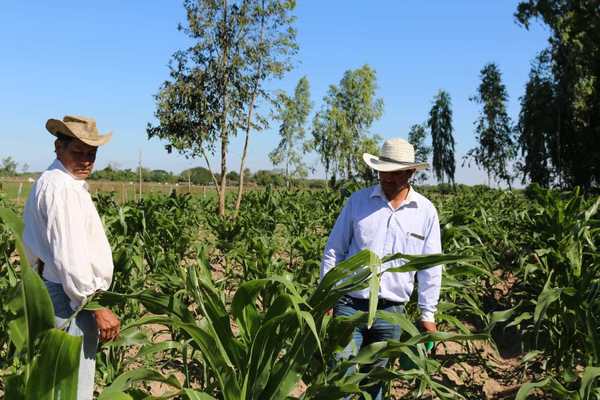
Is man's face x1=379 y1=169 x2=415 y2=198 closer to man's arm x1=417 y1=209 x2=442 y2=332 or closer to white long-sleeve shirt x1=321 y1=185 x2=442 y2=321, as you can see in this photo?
white long-sleeve shirt x1=321 y1=185 x2=442 y2=321

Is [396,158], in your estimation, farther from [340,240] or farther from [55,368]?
[55,368]

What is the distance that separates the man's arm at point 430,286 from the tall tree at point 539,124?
95.3 ft

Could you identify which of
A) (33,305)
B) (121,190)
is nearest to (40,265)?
(33,305)

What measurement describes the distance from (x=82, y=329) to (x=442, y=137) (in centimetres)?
5884

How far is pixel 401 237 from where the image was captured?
270cm

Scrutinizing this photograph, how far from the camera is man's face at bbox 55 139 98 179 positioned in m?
2.15

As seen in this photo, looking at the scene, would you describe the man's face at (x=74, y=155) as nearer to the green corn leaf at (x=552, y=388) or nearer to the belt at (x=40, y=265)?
the belt at (x=40, y=265)

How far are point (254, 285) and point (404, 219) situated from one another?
1161 mm

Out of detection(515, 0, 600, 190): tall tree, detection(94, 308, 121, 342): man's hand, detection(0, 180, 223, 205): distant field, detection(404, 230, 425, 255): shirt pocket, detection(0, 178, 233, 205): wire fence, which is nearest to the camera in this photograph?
detection(94, 308, 121, 342): man's hand

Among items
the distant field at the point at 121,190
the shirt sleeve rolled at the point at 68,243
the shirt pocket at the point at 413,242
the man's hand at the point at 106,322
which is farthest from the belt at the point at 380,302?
the distant field at the point at 121,190

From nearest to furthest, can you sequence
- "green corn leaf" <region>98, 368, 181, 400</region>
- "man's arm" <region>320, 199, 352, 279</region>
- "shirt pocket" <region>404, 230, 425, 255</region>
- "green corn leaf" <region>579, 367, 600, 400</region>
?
"green corn leaf" <region>98, 368, 181, 400</region>, "green corn leaf" <region>579, 367, 600, 400</region>, "shirt pocket" <region>404, 230, 425, 255</region>, "man's arm" <region>320, 199, 352, 279</region>

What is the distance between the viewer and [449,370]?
445cm

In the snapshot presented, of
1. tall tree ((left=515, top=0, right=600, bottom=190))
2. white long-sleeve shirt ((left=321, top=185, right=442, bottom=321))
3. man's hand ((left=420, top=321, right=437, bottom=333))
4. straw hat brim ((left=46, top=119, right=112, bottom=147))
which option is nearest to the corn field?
man's hand ((left=420, top=321, right=437, bottom=333))

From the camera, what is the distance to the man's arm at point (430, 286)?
265 cm
